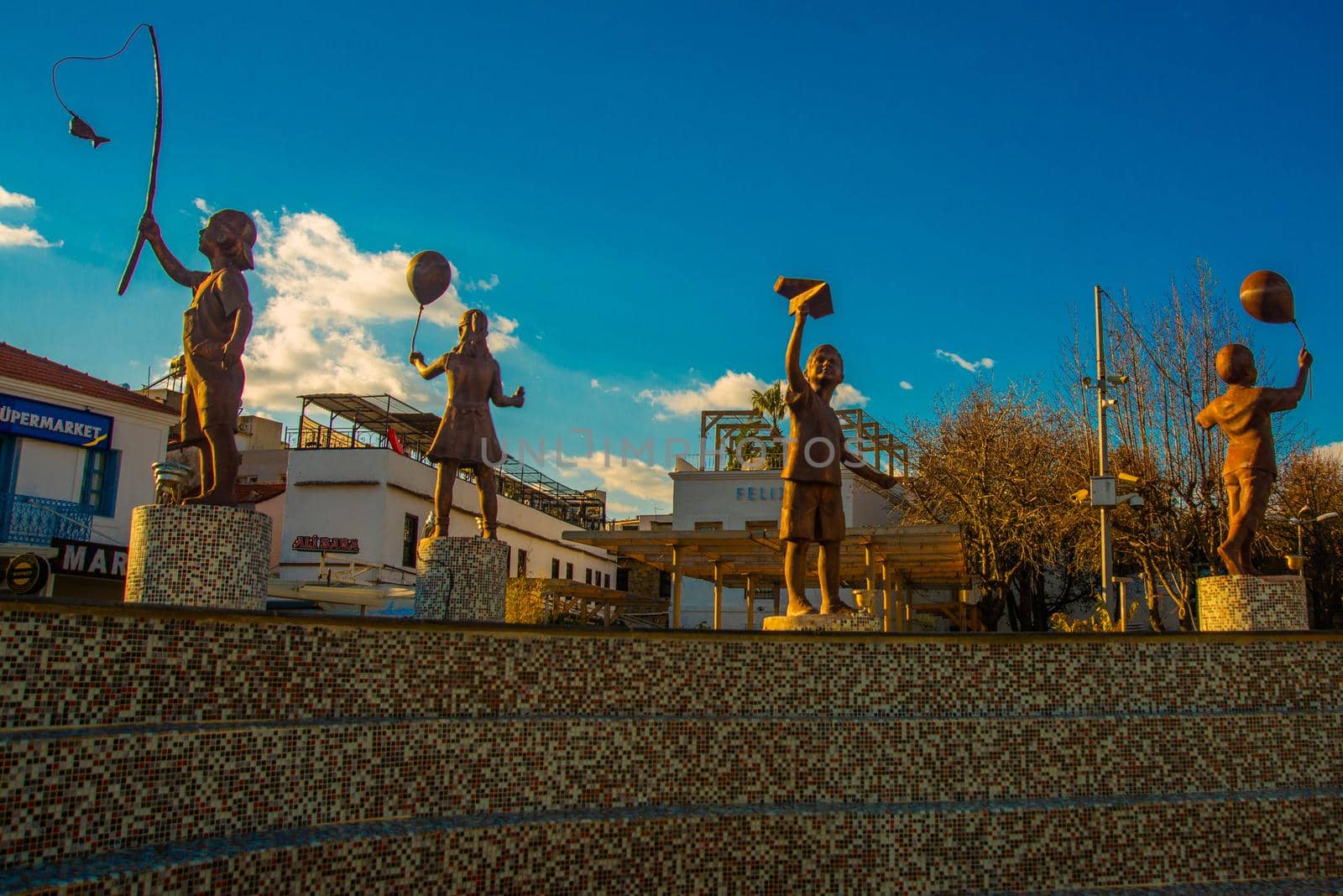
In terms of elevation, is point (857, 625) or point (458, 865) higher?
point (857, 625)

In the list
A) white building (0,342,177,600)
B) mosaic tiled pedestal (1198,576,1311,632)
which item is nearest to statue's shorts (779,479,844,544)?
mosaic tiled pedestal (1198,576,1311,632)

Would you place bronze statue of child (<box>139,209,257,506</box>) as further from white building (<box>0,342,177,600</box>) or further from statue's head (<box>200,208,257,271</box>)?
white building (<box>0,342,177,600</box>)

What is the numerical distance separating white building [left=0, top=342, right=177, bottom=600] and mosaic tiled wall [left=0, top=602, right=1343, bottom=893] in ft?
45.1

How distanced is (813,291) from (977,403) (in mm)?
24623

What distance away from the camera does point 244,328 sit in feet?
31.9

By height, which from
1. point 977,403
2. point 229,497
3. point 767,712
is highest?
point 977,403

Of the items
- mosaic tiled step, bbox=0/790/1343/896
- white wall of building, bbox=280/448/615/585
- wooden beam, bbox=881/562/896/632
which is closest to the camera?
mosaic tiled step, bbox=0/790/1343/896

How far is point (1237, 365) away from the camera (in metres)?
10.6

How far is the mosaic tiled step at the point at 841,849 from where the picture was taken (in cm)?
657

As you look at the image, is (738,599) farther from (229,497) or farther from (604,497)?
(229,497)

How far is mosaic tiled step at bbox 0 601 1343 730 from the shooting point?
5957 mm

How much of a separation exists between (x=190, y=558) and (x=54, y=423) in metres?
14.0

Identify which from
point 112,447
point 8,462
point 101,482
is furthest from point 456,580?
point 112,447

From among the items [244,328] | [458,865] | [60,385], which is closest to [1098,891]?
[458,865]
